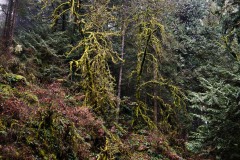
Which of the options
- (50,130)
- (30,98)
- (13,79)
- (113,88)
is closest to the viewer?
(50,130)

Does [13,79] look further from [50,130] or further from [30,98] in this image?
[50,130]

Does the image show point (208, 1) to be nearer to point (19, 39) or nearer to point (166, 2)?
point (166, 2)

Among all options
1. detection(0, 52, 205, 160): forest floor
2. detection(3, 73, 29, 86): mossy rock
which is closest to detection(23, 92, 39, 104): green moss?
detection(0, 52, 205, 160): forest floor

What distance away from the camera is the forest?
8.55 meters

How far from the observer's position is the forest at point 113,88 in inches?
337

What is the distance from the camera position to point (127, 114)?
63.6 ft

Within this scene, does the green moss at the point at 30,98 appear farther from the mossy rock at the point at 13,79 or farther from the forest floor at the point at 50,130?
the mossy rock at the point at 13,79

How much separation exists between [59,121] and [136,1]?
32.0ft

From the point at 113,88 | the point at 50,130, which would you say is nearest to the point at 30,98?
the point at 50,130

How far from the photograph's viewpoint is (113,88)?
13609 millimetres

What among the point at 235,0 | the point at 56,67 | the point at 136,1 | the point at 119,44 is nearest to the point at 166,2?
the point at 136,1

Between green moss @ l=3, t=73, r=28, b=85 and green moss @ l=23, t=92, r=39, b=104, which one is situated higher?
green moss @ l=3, t=73, r=28, b=85

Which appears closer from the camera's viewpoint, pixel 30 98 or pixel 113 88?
pixel 30 98

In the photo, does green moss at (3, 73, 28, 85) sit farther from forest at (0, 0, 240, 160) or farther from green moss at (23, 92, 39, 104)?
green moss at (23, 92, 39, 104)
